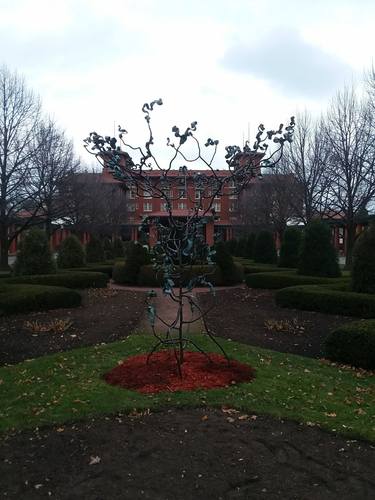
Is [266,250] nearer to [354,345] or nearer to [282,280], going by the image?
[282,280]

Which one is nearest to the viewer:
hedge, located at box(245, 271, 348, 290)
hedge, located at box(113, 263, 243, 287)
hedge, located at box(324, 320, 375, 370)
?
hedge, located at box(324, 320, 375, 370)

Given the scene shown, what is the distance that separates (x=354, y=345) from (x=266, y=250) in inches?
675

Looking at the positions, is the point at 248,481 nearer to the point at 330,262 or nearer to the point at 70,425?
the point at 70,425

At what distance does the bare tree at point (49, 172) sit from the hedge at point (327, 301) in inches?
557

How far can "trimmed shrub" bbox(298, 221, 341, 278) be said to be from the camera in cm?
Answer: 1476

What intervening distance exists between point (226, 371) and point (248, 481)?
8.11 feet

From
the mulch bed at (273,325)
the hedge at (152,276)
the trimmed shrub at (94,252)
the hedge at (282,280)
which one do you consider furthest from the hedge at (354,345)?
the trimmed shrub at (94,252)

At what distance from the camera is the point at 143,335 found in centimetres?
841

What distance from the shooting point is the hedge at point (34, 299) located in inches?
408

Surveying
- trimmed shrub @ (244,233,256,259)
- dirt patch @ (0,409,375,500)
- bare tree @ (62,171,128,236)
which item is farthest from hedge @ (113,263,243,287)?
dirt patch @ (0,409,375,500)

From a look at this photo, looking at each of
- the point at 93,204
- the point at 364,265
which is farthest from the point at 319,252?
the point at 93,204

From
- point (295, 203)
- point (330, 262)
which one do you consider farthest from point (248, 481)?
point (295, 203)

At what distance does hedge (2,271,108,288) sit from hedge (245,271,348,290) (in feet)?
16.7

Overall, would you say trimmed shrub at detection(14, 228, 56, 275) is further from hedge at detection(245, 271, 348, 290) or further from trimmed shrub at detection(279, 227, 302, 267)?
trimmed shrub at detection(279, 227, 302, 267)
